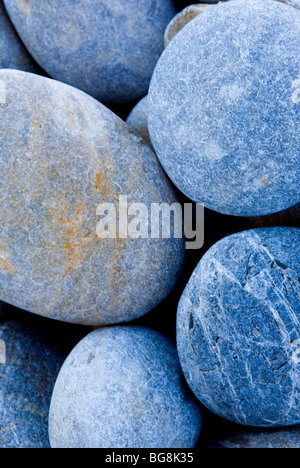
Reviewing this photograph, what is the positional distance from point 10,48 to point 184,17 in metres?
0.52

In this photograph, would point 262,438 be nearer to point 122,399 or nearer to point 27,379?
point 122,399

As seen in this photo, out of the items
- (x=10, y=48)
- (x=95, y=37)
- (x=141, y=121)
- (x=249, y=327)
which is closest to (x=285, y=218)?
(x=249, y=327)

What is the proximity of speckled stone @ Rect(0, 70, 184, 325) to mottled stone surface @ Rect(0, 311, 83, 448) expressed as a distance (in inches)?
8.9

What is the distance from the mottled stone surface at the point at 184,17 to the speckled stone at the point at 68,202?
27 centimetres

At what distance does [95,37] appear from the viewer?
124 cm

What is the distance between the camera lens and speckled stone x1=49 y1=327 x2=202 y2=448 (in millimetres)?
972

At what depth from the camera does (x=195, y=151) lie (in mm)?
930

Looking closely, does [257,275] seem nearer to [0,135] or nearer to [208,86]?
[208,86]

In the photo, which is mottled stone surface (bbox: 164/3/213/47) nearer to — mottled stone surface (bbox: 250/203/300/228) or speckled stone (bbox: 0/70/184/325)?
speckled stone (bbox: 0/70/184/325)

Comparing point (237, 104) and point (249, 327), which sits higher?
point (237, 104)

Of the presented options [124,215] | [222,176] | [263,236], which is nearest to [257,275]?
[263,236]

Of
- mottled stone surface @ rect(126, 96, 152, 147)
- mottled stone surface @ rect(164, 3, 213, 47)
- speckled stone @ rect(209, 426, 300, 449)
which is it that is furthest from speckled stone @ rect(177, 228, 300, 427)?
mottled stone surface @ rect(164, 3, 213, 47)

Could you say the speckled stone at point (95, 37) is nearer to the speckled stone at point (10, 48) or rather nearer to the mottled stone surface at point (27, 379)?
the speckled stone at point (10, 48)

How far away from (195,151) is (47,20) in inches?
24.0
